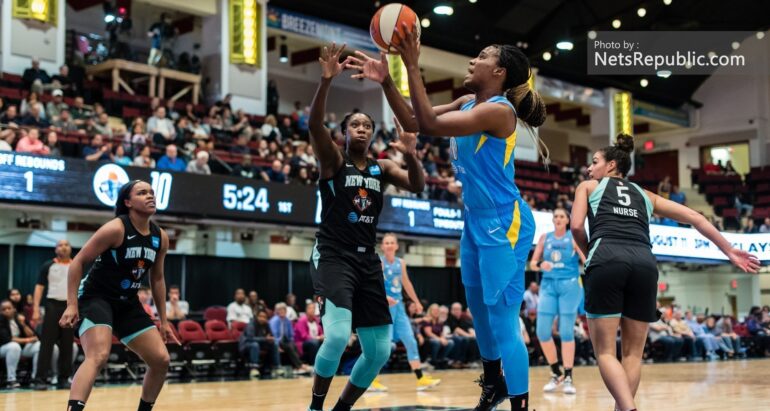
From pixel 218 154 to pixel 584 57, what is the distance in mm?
17130

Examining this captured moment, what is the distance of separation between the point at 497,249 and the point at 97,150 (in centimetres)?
1125

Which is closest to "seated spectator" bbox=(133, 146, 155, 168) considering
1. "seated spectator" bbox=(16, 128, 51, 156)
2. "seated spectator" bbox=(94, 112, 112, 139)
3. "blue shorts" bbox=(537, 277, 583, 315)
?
"seated spectator" bbox=(94, 112, 112, 139)

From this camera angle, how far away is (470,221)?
475 cm

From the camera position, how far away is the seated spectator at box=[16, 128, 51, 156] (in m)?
13.5

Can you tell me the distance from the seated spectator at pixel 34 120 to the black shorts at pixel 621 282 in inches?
487

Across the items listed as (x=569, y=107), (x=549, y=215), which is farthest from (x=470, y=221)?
(x=569, y=107)

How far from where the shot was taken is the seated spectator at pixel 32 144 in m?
13.5

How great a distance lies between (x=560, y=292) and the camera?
371 inches

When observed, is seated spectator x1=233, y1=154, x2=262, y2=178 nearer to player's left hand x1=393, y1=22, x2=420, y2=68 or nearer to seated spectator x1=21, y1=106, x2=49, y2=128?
seated spectator x1=21, y1=106, x2=49, y2=128

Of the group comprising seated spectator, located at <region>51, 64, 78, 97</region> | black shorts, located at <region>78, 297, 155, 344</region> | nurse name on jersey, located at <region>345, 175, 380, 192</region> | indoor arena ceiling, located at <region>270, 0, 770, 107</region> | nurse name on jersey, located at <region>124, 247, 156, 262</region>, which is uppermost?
indoor arena ceiling, located at <region>270, 0, 770, 107</region>

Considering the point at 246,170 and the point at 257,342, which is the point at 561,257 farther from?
the point at 246,170

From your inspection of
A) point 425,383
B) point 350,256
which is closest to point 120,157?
point 425,383

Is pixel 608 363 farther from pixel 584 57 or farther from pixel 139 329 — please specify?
pixel 584 57

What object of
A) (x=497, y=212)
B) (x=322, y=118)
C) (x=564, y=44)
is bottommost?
(x=497, y=212)
